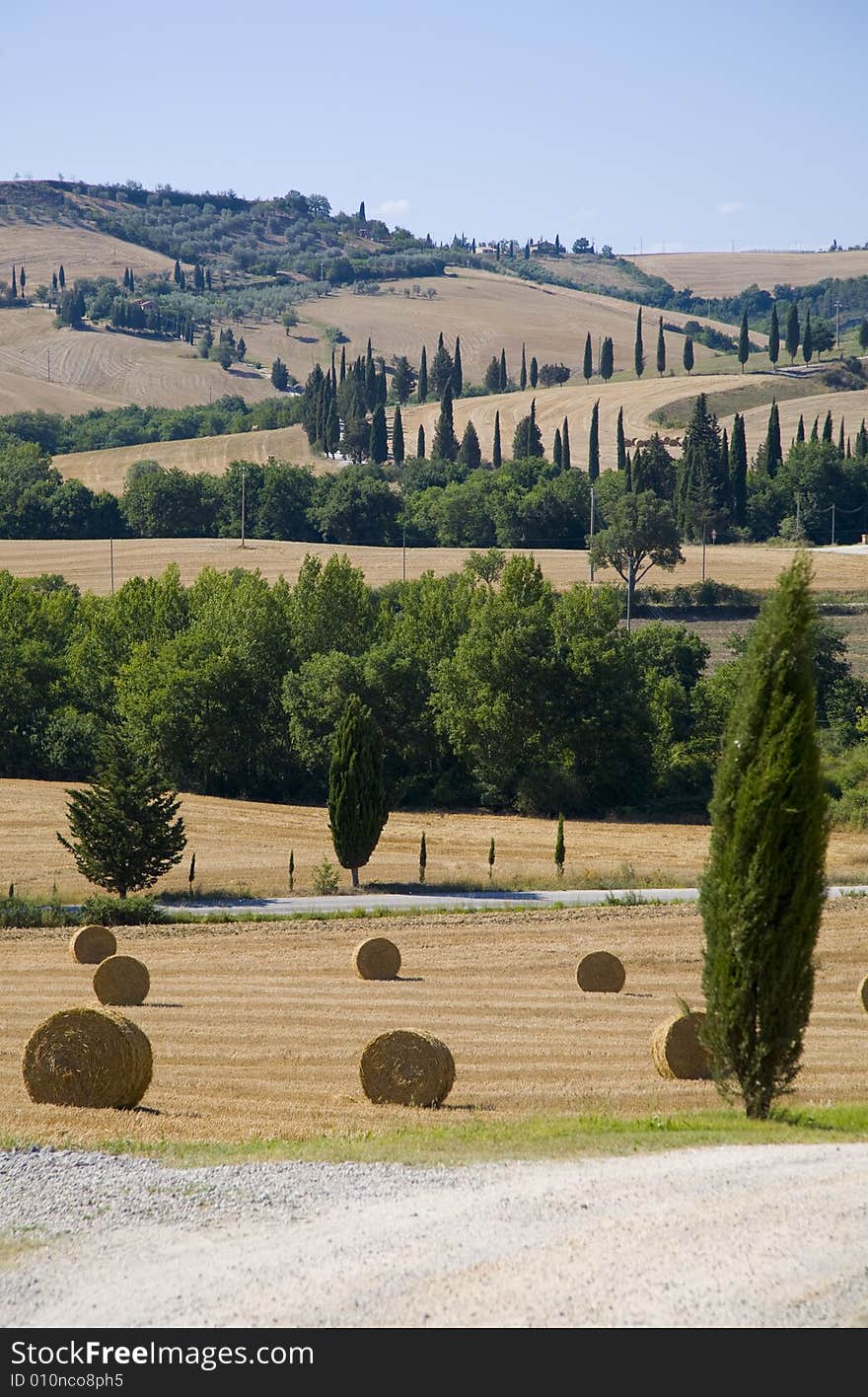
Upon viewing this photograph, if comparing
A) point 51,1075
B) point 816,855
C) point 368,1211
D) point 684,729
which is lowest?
point 684,729

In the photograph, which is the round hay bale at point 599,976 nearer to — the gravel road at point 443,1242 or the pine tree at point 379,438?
the gravel road at point 443,1242

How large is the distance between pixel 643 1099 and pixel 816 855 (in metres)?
4.72

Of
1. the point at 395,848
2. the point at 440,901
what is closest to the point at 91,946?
the point at 440,901

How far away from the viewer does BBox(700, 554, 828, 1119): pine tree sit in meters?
14.5

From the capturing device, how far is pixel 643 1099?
1786cm

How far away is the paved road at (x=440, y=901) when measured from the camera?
3750 cm

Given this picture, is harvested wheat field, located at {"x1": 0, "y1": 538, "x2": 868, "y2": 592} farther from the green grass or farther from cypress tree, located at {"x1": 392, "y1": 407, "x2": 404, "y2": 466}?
the green grass

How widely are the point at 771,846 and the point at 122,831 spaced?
2717cm

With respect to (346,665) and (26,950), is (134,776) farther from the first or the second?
(346,665)

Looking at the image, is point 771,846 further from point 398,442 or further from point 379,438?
point 379,438

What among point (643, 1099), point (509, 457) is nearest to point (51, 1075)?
point (643, 1099)

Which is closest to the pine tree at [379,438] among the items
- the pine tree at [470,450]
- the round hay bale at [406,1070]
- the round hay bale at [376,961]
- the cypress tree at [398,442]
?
the cypress tree at [398,442]

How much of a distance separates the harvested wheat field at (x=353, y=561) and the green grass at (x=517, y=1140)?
8540 centimetres
